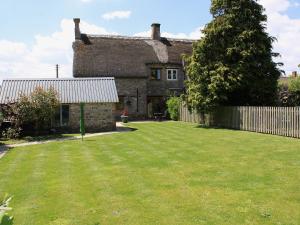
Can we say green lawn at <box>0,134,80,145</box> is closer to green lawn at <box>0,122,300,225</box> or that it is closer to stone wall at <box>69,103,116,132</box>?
stone wall at <box>69,103,116,132</box>

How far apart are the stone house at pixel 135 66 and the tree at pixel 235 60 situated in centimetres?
1312

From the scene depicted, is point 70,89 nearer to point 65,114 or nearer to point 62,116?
point 65,114

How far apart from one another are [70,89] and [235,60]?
43.0 ft

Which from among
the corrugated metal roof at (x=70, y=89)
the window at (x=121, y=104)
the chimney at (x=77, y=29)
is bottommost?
the window at (x=121, y=104)

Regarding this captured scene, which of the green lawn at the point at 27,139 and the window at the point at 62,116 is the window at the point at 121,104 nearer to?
the window at the point at 62,116

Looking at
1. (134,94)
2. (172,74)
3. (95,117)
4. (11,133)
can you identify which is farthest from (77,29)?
(11,133)

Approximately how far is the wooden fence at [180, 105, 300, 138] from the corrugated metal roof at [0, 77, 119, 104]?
26.7 ft

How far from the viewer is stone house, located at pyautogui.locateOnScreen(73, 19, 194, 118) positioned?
1608 inches

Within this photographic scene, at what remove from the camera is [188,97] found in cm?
3019

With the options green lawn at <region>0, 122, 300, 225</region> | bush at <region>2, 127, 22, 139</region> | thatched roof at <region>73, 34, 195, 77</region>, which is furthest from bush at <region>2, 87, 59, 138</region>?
thatched roof at <region>73, 34, 195, 77</region>

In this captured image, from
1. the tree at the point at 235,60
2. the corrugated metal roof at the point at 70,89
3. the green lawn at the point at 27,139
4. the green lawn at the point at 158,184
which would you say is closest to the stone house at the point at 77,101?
the corrugated metal roof at the point at 70,89

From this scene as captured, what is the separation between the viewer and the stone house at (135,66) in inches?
1608

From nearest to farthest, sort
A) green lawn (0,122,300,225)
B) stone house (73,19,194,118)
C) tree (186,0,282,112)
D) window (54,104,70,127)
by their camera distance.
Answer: green lawn (0,122,300,225)
tree (186,0,282,112)
window (54,104,70,127)
stone house (73,19,194,118)

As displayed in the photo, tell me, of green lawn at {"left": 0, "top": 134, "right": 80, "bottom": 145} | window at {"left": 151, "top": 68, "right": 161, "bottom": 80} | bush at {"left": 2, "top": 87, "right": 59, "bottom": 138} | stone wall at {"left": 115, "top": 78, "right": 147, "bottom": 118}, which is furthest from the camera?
window at {"left": 151, "top": 68, "right": 161, "bottom": 80}
